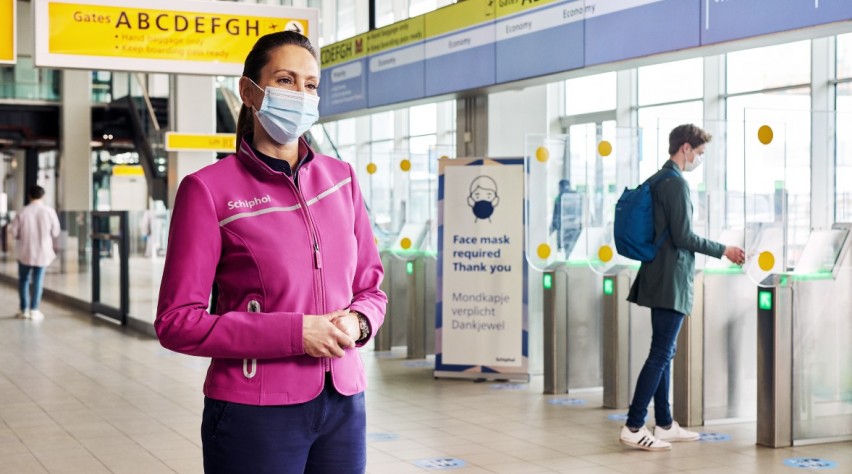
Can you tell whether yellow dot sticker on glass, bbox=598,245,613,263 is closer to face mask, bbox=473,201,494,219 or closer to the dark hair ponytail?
face mask, bbox=473,201,494,219

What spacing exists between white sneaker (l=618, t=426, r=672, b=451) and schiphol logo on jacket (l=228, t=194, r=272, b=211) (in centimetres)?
414

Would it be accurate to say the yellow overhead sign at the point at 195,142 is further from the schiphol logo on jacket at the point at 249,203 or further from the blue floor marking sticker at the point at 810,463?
the schiphol logo on jacket at the point at 249,203

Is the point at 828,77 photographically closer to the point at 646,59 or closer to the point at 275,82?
the point at 646,59

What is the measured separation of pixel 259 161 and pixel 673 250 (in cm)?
398

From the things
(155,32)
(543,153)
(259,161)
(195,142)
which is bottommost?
(259,161)

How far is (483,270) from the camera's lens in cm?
797

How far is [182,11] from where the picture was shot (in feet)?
25.1

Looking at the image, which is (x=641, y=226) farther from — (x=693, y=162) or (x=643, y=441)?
(x=643, y=441)

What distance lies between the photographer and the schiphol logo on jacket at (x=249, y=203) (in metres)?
1.87

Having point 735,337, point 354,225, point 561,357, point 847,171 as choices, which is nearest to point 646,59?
point 847,171

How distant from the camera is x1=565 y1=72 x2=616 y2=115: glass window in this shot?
13859 millimetres

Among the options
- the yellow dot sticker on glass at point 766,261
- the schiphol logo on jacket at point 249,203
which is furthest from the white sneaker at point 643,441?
the schiphol logo on jacket at point 249,203

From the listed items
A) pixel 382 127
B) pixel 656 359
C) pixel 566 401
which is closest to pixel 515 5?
pixel 566 401

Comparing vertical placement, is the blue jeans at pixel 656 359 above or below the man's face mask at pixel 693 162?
below
